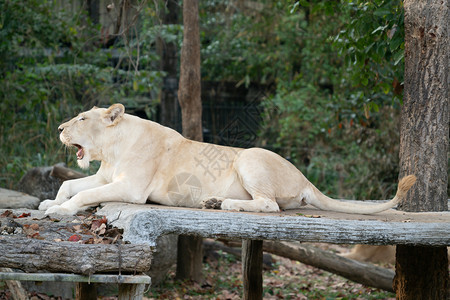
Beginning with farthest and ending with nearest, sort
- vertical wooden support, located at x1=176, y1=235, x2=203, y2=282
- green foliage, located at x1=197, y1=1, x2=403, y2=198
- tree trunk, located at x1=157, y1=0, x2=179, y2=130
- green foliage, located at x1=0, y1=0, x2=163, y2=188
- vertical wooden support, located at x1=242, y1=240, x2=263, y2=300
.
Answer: tree trunk, located at x1=157, y1=0, x2=179, y2=130, green foliage, located at x1=197, y1=1, x2=403, y2=198, green foliage, located at x1=0, y1=0, x2=163, y2=188, vertical wooden support, located at x1=176, y1=235, x2=203, y2=282, vertical wooden support, located at x1=242, y1=240, x2=263, y2=300

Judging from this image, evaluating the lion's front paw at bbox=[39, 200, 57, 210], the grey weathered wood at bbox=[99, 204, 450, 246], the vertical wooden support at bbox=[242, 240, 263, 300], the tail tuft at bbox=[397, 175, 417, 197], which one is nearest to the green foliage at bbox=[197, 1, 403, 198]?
the vertical wooden support at bbox=[242, 240, 263, 300]

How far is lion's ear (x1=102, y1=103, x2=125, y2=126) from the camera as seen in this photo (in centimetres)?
507

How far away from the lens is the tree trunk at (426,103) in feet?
16.5

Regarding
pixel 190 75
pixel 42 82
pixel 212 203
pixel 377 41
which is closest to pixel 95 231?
pixel 212 203

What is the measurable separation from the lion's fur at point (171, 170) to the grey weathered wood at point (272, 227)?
22.6 inches

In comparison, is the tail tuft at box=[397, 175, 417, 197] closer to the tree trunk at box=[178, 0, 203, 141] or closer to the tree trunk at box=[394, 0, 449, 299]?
the tree trunk at box=[394, 0, 449, 299]

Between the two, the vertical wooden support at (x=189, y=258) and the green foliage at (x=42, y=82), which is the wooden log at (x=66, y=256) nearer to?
the vertical wooden support at (x=189, y=258)

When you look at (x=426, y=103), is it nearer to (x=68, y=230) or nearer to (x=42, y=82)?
(x=68, y=230)

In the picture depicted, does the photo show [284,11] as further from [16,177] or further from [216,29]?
[16,177]

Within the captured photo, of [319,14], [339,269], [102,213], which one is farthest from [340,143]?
[102,213]

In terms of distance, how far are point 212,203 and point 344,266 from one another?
303cm

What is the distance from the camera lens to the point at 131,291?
12.0ft

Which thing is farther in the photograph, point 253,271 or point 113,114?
point 253,271

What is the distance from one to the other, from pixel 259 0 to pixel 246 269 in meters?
8.56
